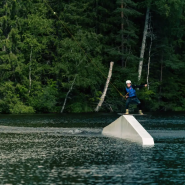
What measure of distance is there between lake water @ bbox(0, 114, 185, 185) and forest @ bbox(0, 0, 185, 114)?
87.0 feet

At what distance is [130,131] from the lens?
22047 mm

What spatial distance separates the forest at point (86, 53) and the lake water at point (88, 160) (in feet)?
87.0

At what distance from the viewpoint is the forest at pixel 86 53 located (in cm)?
5050

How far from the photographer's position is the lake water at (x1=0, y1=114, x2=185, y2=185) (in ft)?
42.1

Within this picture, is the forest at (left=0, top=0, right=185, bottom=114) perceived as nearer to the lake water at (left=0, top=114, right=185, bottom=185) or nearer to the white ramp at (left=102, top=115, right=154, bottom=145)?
the white ramp at (left=102, top=115, right=154, bottom=145)

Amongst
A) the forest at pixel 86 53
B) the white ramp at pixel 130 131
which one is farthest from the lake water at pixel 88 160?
the forest at pixel 86 53

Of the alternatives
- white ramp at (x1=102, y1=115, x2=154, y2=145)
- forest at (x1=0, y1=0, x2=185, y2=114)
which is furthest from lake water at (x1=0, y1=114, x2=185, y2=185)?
forest at (x1=0, y1=0, x2=185, y2=114)

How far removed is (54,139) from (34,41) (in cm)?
2917

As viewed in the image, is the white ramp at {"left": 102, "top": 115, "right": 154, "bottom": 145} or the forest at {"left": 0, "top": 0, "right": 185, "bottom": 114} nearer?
the white ramp at {"left": 102, "top": 115, "right": 154, "bottom": 145}

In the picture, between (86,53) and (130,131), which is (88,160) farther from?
(86,53)

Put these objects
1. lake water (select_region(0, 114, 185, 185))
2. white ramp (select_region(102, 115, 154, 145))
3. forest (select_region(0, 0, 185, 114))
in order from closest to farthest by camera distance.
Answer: lake water (select_region(0, 114, 185, 185)) < white ramp (select_region(102, 115, 154, 145)) < forest (select_region(0, 0, 185, 114))

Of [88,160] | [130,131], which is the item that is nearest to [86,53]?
[130,131]

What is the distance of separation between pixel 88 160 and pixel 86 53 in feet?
118

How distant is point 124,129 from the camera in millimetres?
22859
